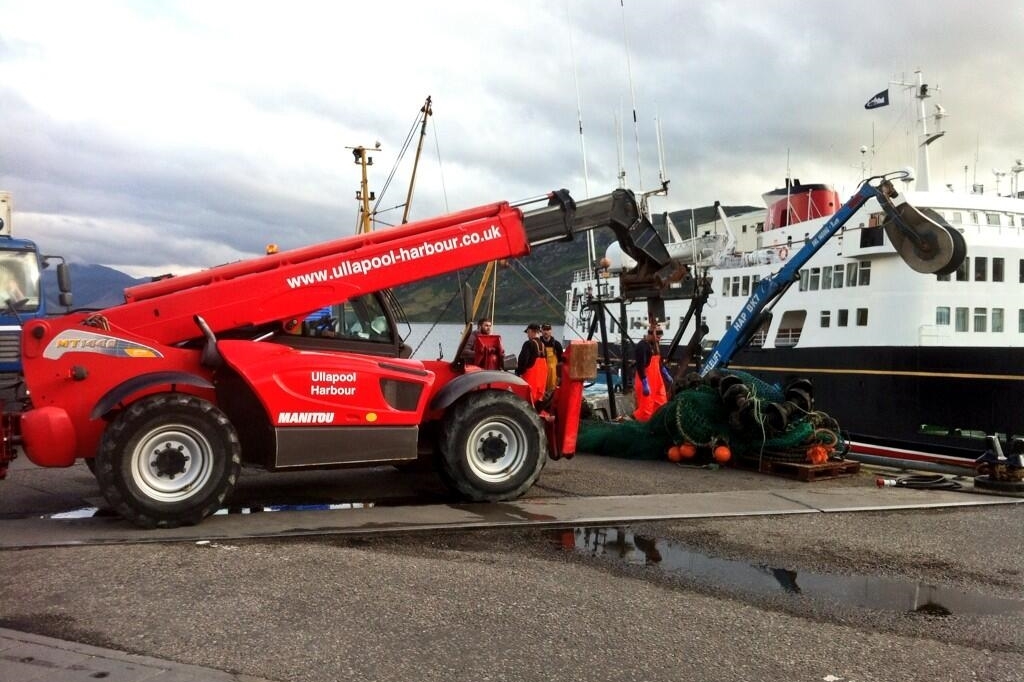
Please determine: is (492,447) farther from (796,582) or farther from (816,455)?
(816,455)

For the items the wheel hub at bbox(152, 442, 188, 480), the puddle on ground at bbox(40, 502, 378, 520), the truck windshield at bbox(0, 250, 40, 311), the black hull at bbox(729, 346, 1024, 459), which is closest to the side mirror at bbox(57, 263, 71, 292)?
the truck windshield at bbox(0, 250, 40, 311)

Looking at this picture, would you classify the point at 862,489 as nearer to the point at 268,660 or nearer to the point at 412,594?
the point at 412,594

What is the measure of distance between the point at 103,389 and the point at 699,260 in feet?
91.0

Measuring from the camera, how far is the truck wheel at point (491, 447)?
301 inches

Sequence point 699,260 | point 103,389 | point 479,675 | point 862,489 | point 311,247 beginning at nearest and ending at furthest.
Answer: point 479,675
point 103,389
point 311,247
point 862,489
point 699,260

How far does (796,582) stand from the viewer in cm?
543

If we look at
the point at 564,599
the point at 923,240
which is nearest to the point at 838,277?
the point at 923,240

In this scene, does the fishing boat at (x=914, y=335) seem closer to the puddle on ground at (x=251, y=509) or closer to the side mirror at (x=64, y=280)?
the side mirror at (x=64, y=280)

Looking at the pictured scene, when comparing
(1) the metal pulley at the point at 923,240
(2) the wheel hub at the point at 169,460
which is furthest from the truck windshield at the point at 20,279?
(1) the metal pulley at the point at 923,240

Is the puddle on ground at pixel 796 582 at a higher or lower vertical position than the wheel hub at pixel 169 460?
lower

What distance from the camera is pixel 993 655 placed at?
4168 millimetres

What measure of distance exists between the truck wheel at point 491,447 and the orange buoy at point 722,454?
130 inches

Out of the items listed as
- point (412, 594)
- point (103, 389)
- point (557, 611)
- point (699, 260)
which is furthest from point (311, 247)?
point (699, 260)

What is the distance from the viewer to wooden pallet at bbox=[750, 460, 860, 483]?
964 cm
